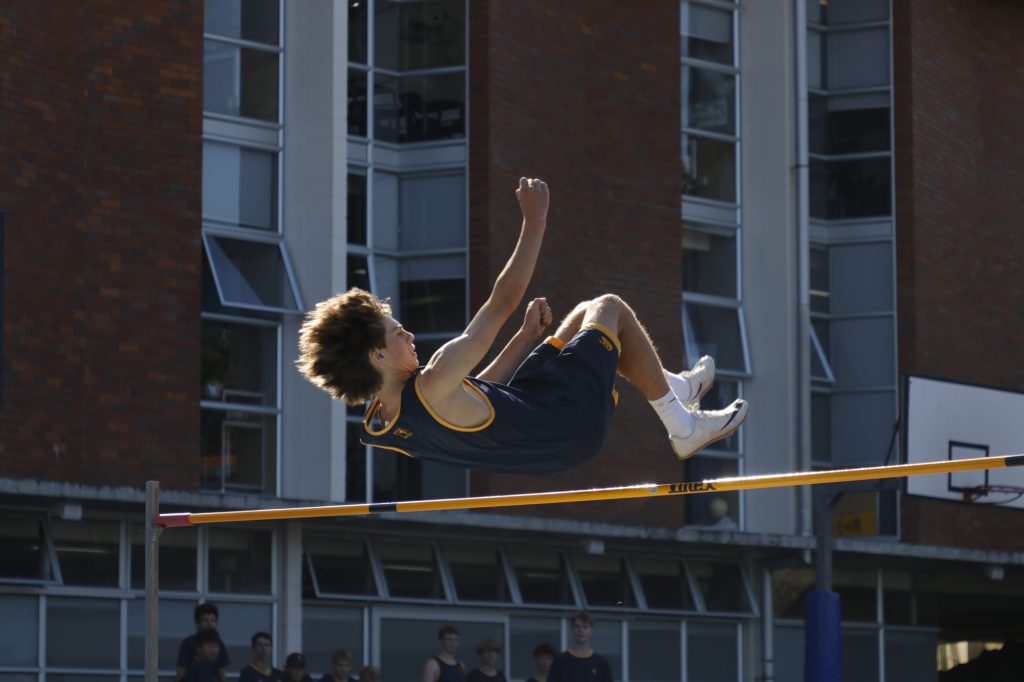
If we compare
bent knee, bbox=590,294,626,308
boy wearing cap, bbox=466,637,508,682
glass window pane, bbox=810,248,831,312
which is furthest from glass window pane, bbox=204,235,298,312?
bent knee, bbox=590,294,626,308

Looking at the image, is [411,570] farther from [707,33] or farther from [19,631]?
[707,33]

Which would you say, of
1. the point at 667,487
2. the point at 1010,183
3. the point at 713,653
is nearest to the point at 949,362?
the point at 1010,183

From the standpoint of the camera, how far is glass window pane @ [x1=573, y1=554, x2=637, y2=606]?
22031 millimetres

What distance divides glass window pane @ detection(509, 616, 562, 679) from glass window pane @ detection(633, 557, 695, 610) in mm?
1565

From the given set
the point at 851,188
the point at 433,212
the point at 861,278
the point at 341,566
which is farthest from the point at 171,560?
the point at 851,188

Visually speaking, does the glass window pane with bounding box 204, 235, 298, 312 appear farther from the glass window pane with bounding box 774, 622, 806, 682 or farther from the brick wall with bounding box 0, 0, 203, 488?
the glass window pane with bounding box 774, 622, 806, 682

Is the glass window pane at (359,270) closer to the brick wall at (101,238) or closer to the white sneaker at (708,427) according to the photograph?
the brick wall at (101,238)

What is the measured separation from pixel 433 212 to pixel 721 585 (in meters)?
5.91

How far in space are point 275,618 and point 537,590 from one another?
3627 millimetres

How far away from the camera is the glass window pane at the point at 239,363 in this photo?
19047 millimetres

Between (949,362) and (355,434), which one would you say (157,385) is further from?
(949,362)

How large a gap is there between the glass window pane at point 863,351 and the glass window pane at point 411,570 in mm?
7253

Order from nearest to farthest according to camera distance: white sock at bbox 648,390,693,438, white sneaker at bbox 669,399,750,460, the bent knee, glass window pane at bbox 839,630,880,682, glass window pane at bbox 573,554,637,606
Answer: the bent knee, white sock at bbox 648,390,693,438, white sneaker at bbox 669,399,750,460, glass window pane at bbox 573,554,637,606, glass window pane at bbox 839,630,880,682

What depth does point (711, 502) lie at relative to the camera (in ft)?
76.4
